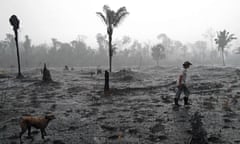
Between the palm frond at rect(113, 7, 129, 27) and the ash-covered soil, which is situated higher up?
the palm frond at rect(113, 7, 129, 27)

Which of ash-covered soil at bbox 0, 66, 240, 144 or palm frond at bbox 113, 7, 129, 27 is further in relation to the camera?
palm frond at bbox 113, 7, 129, 27

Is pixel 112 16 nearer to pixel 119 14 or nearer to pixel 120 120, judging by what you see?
pixel 119 14

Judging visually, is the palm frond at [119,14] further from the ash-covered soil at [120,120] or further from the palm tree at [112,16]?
the ash-covered soil at [120,120]

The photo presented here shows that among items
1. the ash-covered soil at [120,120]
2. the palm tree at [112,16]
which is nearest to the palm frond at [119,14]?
the palm tree at [112,16]

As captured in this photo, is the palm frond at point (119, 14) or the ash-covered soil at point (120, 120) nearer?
the ash-covered soil at point (120, 120)

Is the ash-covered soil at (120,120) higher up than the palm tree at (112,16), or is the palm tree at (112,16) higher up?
the palm tree at (112,16)

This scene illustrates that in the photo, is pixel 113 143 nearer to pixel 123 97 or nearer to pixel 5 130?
pixel 5 130

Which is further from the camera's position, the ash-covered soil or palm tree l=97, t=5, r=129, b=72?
palm tree l=97, t=5, r=129, b=72

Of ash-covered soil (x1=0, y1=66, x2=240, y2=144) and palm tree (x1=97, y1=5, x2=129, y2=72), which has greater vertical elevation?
palm tree (x1=97, y1=5, x2=129, y2=72)

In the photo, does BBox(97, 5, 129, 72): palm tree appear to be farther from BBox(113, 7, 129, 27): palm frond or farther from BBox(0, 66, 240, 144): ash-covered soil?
BBox(0, 66, 240, 144): ash-covered soil

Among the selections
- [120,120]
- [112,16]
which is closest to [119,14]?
[112,16]

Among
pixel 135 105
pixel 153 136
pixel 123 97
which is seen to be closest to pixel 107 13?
pixel 123 97

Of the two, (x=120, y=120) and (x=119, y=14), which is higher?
(x=119, y=14)

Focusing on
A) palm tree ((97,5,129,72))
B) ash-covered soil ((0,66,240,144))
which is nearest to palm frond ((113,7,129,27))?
palm tree ((97,5,129,72))
